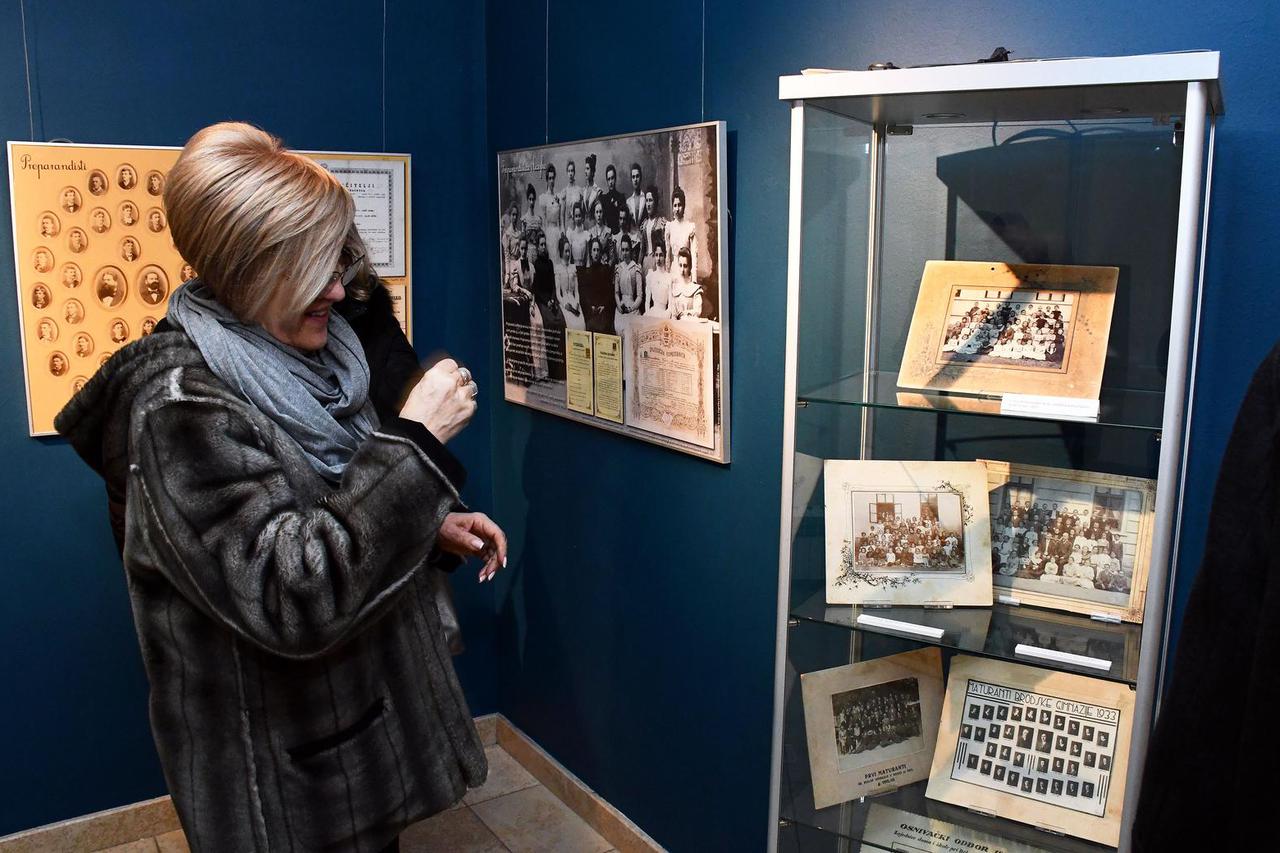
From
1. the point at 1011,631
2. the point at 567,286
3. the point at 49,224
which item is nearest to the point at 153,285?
the point at 49,224

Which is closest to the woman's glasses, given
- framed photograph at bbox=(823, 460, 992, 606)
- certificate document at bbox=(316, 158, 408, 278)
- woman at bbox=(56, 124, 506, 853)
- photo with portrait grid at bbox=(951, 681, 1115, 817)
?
woman at bbox=(56, 124, 506, 853)

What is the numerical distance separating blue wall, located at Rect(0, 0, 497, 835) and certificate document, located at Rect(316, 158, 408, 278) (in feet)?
0.20

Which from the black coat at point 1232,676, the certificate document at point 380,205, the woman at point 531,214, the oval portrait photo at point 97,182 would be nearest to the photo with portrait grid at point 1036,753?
the black coat at point 1232,676

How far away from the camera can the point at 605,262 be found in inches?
107

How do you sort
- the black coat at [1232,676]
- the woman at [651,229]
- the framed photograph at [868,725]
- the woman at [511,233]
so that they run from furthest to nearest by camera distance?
1. the woman at [511,233]
2. the woman at [651,229]
3. the framed photograph at [868,725]
4. the black coat at [1232,676]

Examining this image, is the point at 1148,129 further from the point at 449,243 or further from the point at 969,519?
the point at 449,243

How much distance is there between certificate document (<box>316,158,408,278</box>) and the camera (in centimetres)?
314

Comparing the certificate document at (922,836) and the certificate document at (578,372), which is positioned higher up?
the certificate document at (578,372)

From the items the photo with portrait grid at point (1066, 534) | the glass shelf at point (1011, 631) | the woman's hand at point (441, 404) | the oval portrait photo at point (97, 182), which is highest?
the oval portrait photo at point (97, 182)

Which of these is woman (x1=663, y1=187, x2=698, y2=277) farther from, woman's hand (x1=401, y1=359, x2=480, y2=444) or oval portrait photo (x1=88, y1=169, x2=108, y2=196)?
oval portrait photo (x1=88, y1=169, x2=108, y2=196)

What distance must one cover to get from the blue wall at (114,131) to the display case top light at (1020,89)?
74.3 inches

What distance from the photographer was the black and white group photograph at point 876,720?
1.85m

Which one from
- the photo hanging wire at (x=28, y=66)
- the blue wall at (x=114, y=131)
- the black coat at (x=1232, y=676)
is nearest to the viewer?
the black coat at (x=1232, y=676)

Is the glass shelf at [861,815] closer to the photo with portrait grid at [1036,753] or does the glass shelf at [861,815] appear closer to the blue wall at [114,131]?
the photo with portrait grid at [1036,753]
